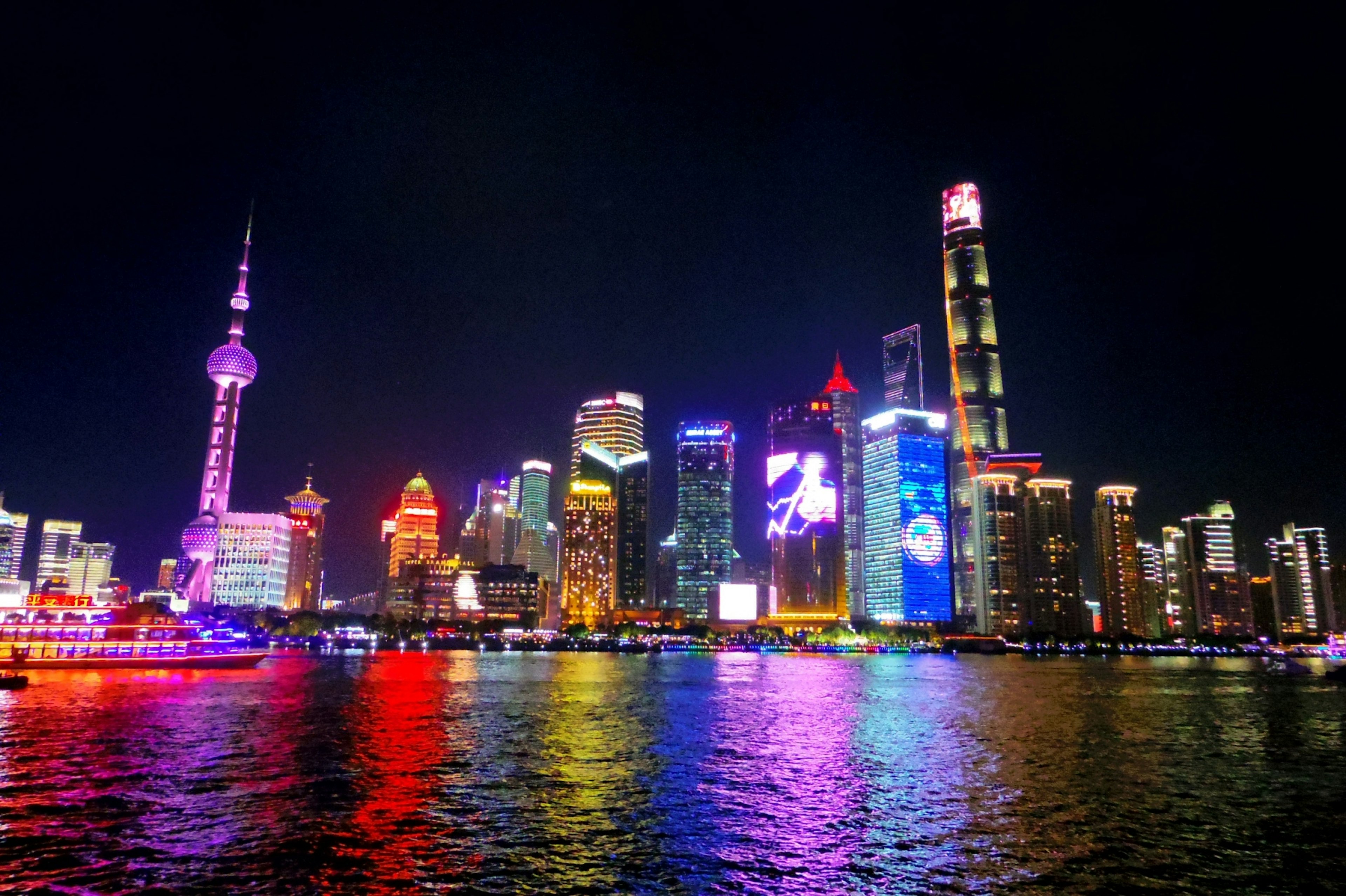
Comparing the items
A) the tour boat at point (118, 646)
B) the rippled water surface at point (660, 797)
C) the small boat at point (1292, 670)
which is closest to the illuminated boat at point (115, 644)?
the tour boat at point (118, 646)

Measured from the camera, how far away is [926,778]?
38031 mm

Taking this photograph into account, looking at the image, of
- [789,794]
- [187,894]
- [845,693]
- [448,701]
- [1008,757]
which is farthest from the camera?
[845,693]

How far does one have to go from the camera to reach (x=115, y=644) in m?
117

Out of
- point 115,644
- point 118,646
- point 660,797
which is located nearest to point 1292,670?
point 660,797

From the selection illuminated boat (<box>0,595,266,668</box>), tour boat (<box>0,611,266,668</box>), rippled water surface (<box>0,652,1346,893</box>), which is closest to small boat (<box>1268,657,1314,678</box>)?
rippled water surface (<box>0,652,1346,893</box>)

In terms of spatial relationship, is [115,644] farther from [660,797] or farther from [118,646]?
[660,797]

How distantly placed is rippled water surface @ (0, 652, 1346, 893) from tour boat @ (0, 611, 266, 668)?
1981 inches

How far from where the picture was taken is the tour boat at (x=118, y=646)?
4402 inches

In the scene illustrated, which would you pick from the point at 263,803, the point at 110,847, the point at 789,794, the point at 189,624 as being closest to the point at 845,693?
the point at 789,794

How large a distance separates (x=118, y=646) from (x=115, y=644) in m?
0.45

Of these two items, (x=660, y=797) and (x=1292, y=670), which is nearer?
(x=660, y=797)

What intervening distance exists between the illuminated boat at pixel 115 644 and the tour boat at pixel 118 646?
68mm

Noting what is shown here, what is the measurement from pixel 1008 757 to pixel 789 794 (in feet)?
52.2

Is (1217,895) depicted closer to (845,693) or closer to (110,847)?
(110,847)
